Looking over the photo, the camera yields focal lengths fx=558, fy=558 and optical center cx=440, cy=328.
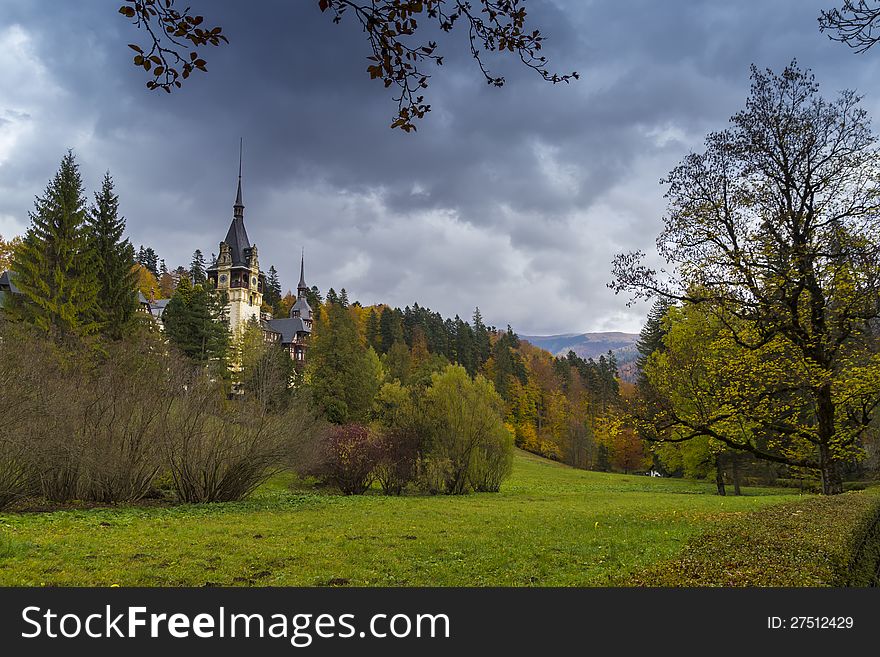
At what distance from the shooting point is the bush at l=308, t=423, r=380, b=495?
2261 centimetres

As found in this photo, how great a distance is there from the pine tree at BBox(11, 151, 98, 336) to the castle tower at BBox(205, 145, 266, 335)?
152ft

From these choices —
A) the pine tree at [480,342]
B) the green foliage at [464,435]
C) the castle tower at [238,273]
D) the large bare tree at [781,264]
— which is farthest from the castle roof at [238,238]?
the large bare tree at [781,264]

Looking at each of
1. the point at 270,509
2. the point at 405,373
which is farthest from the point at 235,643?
the point at 405,373

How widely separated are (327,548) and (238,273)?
242ft

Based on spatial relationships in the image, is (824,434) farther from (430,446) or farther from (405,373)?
(405,373)

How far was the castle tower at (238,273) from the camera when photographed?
77000 mm

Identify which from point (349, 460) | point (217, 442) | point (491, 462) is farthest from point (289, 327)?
point (217, 442)

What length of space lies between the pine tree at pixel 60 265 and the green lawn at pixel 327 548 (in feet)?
58.9

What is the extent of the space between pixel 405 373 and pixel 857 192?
49.7 metres

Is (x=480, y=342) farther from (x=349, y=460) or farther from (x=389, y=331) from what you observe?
(x=349, y=460)

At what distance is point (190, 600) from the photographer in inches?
190

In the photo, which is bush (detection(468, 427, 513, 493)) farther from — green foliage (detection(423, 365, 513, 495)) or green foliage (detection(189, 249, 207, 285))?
green foliage (detection(189, 249, 207, 285))

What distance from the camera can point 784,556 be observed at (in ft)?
18.3

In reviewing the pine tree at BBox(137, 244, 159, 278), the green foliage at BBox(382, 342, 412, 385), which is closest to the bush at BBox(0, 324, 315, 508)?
the green foliage at BBox(382, 342, 412, 385)
